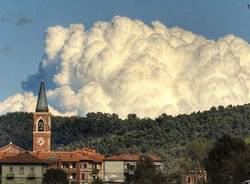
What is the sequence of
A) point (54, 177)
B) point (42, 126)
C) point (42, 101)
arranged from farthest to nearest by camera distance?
point (42, 101) → point (42, 126) → point (54, 177)

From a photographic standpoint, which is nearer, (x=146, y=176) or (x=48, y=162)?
(x=146, y=176)

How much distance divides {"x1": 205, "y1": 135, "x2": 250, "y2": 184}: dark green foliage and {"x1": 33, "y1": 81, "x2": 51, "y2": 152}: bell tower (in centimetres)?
8112

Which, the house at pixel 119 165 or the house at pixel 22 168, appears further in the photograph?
the house at pixel 119 165

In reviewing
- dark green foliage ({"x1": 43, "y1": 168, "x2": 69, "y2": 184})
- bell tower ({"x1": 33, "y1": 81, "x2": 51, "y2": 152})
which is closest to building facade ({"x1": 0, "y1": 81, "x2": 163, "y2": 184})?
bell tower ({"x1": 33, "y1": 81, "x2": 51, "y2": 152})

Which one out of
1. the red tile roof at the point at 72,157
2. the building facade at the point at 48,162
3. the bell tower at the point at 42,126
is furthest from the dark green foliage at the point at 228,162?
the bell tower at the point at 42,126

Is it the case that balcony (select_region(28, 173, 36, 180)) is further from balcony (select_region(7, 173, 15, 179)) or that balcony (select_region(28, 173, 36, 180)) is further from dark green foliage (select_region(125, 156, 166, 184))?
dark green foliage (select_region(125, 156, 166, 184))

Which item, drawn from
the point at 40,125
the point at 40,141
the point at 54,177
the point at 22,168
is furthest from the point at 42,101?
the point at 54,177

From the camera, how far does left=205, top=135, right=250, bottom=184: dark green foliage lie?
7981 centimetres

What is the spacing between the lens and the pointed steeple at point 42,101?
18025cm

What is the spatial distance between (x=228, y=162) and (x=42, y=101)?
9951 cm

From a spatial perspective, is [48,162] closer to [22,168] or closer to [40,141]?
[22,168]

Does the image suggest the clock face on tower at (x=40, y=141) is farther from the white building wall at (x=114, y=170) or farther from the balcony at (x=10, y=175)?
the balcony at (x=10, y=175)

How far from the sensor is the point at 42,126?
178 m

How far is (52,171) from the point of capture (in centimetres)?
10712
